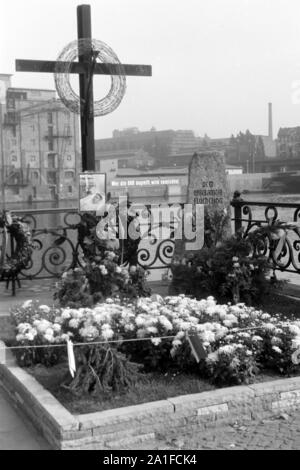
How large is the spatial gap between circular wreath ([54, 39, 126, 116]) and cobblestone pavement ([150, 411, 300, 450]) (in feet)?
19.3


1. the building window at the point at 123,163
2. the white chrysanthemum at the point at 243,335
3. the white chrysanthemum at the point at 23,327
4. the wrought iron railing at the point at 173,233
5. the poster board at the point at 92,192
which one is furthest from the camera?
the building window at the point at 123,163

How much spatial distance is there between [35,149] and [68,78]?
334 feet

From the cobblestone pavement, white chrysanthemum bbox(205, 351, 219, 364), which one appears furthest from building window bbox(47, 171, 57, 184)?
the cobblestone pavement

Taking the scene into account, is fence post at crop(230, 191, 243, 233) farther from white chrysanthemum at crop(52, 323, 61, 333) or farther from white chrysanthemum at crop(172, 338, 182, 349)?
white chrysanthemum at crop(52, 323, 61, 333)

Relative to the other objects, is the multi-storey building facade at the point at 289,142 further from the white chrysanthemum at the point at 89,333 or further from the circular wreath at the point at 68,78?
the white chrysanthemum at the point at 89,333

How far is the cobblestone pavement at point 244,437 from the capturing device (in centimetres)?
386

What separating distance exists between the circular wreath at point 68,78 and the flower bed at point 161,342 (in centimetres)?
439

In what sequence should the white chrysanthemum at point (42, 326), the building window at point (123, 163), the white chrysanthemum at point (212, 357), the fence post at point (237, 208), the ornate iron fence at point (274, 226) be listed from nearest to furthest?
the white chrysanthemum at point (212, 357), the white chrysanthemum at point (42, 326), the ornate iron fence at point (274, 226), the fence post at point (237, 208), the building window at point (123, 163)

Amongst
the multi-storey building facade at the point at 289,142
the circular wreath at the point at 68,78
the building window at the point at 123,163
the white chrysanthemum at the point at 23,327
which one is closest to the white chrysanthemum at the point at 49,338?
the white chrysanthemum at the point at 23,327

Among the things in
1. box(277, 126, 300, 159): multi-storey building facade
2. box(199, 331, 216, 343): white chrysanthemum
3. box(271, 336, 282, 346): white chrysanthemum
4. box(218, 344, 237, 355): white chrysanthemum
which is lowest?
box(271, 336, 282, 346): white chrysanthemum

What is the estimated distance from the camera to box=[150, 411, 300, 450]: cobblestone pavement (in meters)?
3.86

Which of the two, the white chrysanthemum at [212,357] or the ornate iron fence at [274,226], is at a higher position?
the ornate iron fence at [274,226]

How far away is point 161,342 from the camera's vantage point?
4949 millimetres

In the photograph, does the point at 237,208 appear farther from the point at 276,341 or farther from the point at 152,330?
the point at 152,330
